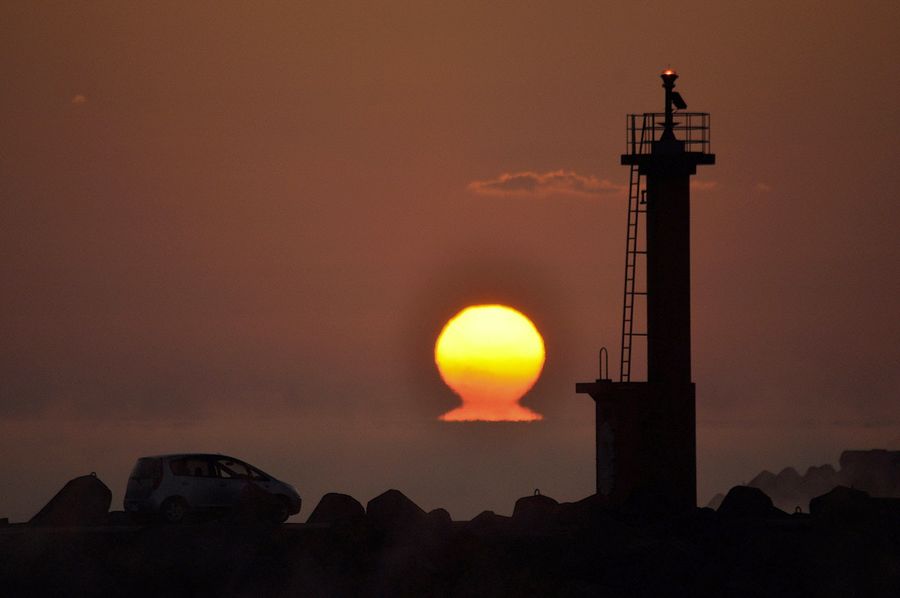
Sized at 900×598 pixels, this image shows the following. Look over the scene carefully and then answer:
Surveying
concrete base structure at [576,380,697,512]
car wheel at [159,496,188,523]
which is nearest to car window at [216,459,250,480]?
car wheel at [159,496,188,523]

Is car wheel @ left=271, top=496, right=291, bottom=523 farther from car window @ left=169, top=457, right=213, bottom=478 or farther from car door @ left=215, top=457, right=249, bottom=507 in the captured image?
car window @ left=169, top=457, right=213, bottom=478

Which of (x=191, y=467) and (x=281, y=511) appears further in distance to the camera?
(x=281, y=511)

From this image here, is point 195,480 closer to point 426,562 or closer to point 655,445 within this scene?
point 426,562

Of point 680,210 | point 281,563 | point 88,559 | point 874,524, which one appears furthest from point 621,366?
point 88,559

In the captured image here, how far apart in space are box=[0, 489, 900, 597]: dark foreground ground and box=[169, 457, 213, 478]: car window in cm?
183

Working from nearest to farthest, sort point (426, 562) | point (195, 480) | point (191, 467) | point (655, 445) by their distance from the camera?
→ 1. point (426, 562)
2. point (195, 480)
3. point (191, 467)
4. point (655, 445)

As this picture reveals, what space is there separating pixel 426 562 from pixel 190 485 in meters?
6.14

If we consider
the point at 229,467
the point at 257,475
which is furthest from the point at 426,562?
the point at 229,467

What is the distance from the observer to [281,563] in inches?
1384

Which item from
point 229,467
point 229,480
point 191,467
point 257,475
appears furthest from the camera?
point 257,475

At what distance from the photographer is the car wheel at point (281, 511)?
38.4 meters

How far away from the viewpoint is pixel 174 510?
37.7 meters

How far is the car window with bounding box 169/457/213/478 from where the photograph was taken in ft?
124

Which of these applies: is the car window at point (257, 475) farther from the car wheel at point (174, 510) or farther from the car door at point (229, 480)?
the car wheel at point (174, 510)
